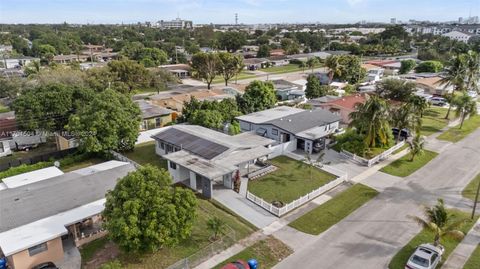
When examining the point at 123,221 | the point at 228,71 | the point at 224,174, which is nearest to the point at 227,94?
the point at 228,71

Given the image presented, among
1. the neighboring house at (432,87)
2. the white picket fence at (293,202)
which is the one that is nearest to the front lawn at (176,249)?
the white picket fence at (293,202)

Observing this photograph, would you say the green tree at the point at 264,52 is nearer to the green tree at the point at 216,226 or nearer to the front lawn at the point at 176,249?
the front lawn at the point at 176,249

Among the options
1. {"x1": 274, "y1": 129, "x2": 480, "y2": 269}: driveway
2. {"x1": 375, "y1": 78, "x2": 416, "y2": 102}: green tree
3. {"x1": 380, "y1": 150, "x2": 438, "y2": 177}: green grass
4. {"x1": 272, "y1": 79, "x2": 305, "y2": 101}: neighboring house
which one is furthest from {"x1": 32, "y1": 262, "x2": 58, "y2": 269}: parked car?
{"x1": 375, "y1": 78, "x2": 416, "y2": 102}: green tree

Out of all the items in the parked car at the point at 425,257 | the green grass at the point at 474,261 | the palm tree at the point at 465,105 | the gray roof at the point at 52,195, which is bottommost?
the green grass at the point at 474,261

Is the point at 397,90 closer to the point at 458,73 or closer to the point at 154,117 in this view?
the point at 458,73

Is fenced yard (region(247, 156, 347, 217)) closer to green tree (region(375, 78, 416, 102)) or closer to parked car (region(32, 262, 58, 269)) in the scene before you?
parked car (region(32, 262, 58, 269))

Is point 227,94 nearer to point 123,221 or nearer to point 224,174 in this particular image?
point 224,174

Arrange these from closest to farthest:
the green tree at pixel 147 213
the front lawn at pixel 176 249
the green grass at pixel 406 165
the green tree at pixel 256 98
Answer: the green tree at pixel 147 213, the front lawn at pixel 176 249, the green grass at pixel 406 165, the green tree at pixel 256 98

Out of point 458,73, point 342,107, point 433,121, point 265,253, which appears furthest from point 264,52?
point 265,253
